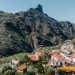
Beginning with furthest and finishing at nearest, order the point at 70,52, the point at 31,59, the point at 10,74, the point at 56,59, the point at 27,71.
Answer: the point at 70,52
the point at 56,59
the point at 31,59
the point at 27,71
the point at 10,74

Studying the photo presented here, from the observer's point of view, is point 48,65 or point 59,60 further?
point 59,60

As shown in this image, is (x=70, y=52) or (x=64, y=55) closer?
(x=64, y=55)

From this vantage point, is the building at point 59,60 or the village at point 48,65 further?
the building at point 59,60

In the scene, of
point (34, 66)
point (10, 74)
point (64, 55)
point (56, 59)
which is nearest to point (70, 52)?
point (64, 55)

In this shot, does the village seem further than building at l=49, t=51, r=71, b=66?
No

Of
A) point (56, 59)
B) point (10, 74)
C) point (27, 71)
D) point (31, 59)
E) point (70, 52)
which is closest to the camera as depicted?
point (10, 74)

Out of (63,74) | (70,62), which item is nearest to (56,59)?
(70,62)

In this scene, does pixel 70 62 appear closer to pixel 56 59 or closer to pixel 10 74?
pixel 56 59

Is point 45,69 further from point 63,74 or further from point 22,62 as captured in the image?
point 22,62

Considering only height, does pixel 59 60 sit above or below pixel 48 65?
above
